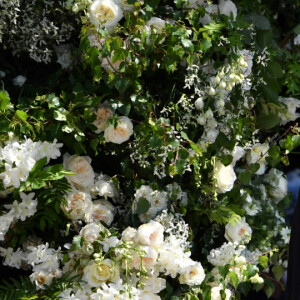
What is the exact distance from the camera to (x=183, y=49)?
6.61 feet

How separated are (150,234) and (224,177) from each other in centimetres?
38

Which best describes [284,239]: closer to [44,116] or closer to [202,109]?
[202,109]

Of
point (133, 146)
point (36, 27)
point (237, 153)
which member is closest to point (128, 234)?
point (133, 146)

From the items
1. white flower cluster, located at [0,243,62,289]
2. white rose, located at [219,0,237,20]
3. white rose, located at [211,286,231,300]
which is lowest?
white rose, located at [211,286,231,300]

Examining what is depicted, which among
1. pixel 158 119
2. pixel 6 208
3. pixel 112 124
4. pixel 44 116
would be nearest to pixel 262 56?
pixel 158 119

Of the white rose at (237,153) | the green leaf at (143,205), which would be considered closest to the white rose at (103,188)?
the green leaf at (143,205)

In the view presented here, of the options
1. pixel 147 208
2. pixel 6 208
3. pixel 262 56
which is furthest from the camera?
pixel 262 56

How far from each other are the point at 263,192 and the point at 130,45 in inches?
33.7

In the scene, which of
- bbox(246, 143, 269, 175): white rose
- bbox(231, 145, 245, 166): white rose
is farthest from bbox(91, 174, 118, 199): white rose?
bbox(246, 143, 269, 175): white rose

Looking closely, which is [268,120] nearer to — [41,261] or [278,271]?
[278,271]

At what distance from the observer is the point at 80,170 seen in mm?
2031

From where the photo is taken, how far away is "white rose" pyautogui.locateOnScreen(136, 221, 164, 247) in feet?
6.37

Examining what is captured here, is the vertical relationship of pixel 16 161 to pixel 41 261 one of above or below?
above

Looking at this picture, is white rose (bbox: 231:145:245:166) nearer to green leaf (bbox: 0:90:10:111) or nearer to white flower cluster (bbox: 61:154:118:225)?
white flower cluster (bbox: 61:154:118:225)
